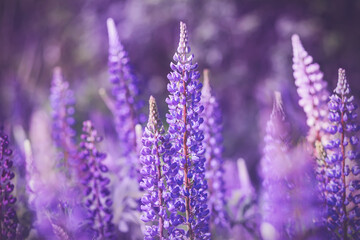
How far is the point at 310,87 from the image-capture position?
6.56 ft

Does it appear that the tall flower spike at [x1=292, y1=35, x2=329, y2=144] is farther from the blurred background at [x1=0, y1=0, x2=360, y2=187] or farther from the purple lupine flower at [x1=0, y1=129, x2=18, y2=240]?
the blurred background at [x1=0, y1=0, x2=360, y2=187]

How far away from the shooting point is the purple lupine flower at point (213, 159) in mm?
2164

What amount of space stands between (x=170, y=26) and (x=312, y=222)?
11.9 ft

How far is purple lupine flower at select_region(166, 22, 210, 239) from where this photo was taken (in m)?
1.62

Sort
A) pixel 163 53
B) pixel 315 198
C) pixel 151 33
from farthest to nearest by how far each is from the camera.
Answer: pixel 163 53 → pixel 151 33 → pixel 315 198

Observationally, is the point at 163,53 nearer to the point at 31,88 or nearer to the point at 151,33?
the point at 151,33

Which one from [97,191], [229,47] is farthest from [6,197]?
[229,47]

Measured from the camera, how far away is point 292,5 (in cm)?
457

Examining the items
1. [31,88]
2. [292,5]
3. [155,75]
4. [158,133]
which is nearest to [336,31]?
[292,5]

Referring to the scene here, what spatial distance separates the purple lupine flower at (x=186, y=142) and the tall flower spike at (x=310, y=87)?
67 cm

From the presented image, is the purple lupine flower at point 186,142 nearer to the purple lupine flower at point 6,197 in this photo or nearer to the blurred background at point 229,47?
the purple lupine flower at point 6,197

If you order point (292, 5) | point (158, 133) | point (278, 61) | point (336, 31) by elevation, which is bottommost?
point (158, 133)

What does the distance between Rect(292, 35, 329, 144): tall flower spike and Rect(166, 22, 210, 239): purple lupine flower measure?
0.67 meters

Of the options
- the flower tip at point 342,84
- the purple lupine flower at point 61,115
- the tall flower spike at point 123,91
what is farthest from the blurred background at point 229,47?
the flower tip at point 342,84
